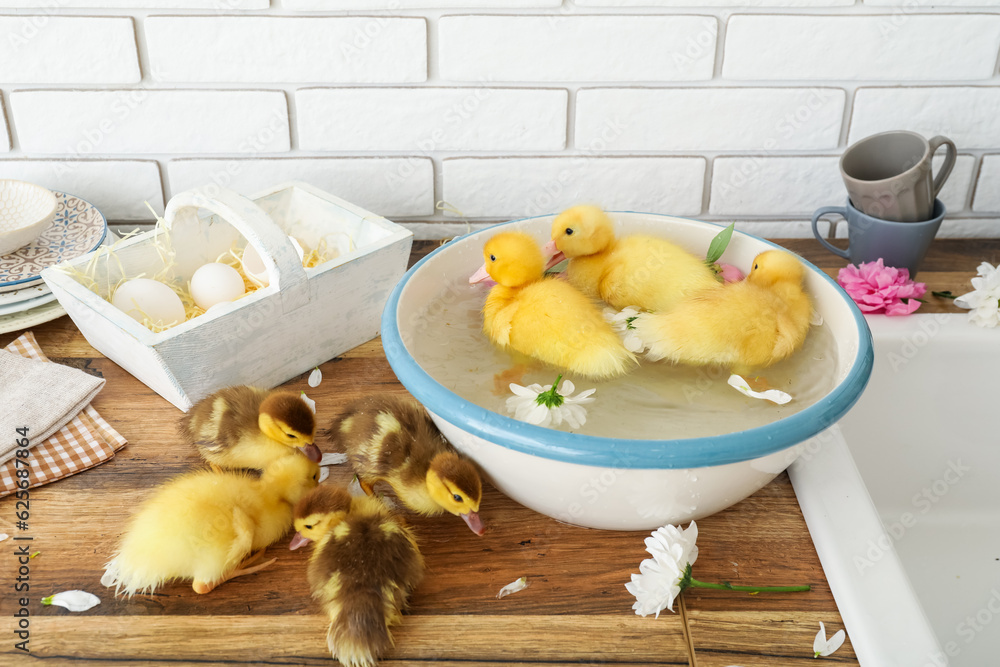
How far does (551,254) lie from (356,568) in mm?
428

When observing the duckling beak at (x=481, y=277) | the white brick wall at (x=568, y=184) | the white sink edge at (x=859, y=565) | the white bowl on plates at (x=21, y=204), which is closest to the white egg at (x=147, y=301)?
the white bowl on plates at (x=21, y=204)

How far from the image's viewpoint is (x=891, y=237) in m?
1.00

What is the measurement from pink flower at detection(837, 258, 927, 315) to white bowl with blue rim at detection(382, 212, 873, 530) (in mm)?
273

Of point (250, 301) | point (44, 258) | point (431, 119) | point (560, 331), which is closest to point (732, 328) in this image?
point (560, 331)

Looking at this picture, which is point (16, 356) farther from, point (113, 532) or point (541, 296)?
point (541, 296)

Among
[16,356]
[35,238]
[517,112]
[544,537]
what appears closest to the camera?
[544,537]

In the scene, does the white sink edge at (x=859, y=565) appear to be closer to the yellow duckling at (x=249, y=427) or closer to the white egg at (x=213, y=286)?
the yellow duckling at (x=249, y=427)

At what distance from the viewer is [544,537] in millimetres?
684

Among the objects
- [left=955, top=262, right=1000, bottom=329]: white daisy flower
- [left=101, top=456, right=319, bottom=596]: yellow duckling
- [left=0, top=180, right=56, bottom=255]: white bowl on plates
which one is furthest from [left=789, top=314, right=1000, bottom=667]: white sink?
[left=0, top=180, right=56, bottom=255]: white bowl on plates

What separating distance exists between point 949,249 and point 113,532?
4.17 feet

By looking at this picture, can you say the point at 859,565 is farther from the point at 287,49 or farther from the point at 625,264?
the point at 287,49

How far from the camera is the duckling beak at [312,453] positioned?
0.72m

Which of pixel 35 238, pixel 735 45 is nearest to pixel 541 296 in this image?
pixel 735 45

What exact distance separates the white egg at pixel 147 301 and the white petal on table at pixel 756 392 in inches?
26.3
